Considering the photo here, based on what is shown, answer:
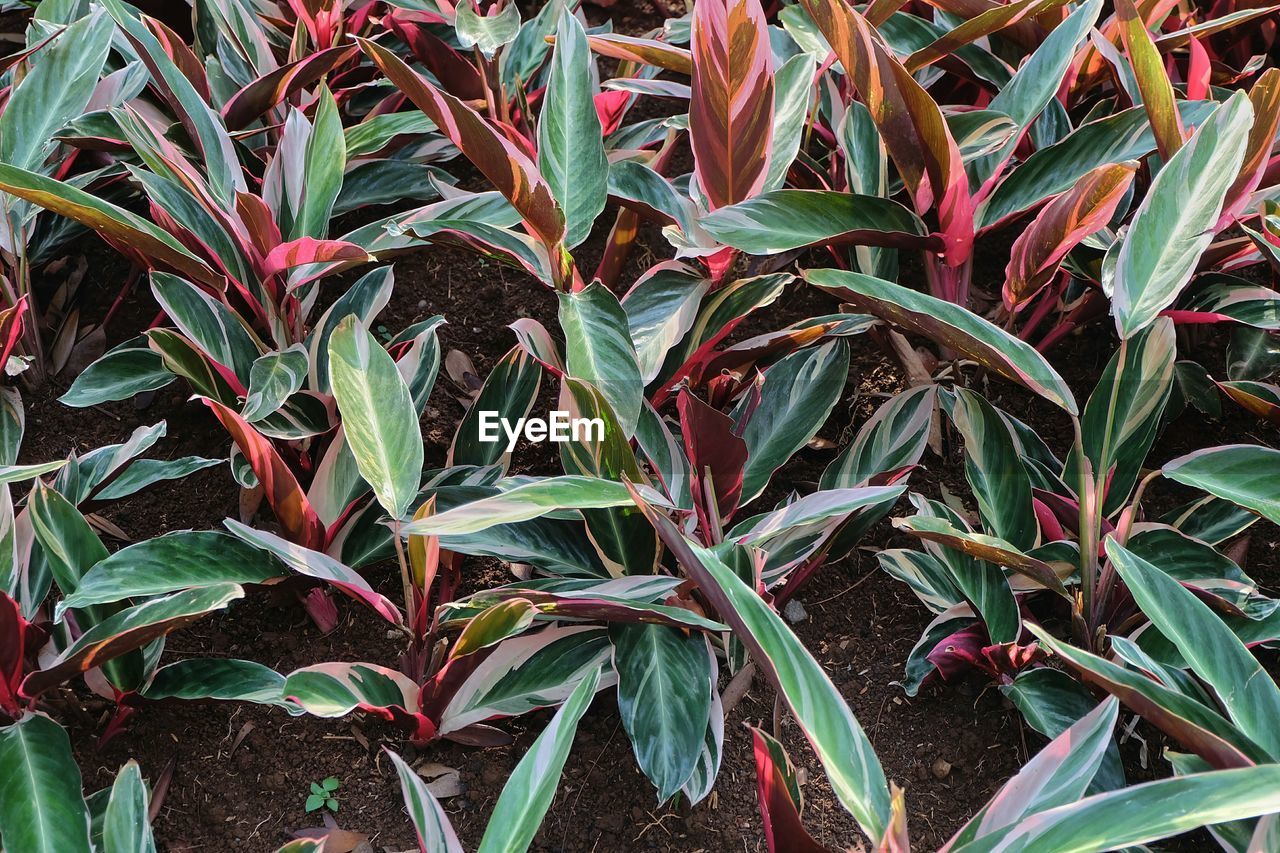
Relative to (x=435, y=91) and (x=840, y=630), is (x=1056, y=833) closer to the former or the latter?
(x=840, y=630)

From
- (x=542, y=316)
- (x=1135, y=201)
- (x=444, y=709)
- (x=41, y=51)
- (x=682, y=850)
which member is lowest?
(x=682, y=850)

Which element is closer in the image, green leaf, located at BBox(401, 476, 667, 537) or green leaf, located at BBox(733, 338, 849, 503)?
green leaf, located at BBox(401, 476, 667, 537)

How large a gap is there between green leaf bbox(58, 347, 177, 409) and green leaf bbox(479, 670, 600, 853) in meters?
0.74

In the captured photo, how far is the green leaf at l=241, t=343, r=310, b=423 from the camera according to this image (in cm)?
119

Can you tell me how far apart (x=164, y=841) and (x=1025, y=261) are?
3.66 feet

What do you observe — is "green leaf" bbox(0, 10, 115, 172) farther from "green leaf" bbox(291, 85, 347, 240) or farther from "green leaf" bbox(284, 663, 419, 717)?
"green leaf" bbox(284, 663, 419, 717)

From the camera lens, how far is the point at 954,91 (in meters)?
1.72

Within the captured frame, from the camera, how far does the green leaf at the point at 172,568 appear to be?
3.40 ft

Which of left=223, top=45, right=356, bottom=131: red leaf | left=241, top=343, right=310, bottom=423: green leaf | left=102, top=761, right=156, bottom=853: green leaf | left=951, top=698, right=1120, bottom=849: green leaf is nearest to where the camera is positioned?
left=951, top=698, right=1120, bottom=849: green leaf

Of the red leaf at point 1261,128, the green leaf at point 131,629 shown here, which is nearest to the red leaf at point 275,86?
the green leaf at point 131,629

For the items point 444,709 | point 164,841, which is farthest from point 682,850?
point 164,841

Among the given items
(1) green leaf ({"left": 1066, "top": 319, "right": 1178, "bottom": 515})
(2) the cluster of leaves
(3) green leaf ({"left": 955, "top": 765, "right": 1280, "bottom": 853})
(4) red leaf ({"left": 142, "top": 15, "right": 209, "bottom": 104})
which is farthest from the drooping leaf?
(4) red leaf ({"left": 142, "top": 15, "right": 209, "bottom": 104})

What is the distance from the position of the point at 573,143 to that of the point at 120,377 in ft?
2.09
